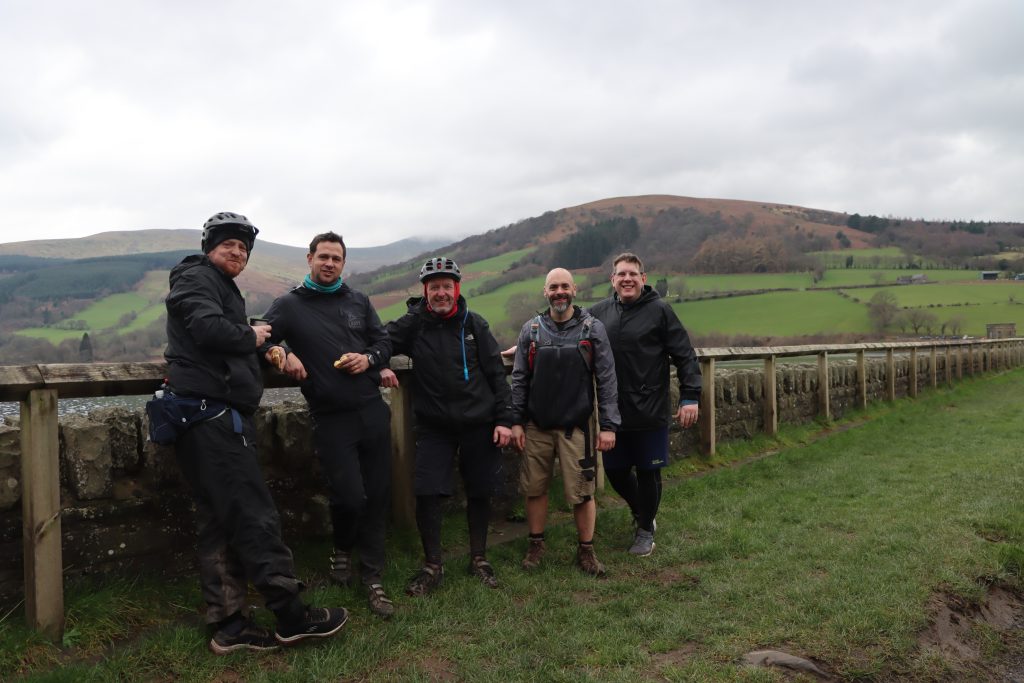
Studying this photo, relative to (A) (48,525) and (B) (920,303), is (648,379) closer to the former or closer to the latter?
(A) (48,525)

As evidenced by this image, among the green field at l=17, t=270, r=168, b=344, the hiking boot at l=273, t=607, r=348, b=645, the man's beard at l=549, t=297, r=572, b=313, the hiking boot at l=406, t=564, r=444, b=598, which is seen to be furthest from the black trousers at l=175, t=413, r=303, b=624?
the green field at l=17, t=270, r=168, b=344

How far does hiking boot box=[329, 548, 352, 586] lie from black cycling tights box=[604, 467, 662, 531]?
79.7 inches

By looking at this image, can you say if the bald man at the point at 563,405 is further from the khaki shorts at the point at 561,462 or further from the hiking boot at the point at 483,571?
the hiking boot at the point at 483,571

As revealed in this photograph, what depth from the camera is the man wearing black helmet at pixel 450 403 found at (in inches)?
156

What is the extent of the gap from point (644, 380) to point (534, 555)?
143 cm

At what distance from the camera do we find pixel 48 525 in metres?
2.93

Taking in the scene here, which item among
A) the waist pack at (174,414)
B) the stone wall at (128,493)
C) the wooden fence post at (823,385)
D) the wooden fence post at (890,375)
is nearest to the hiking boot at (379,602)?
the stone wall at (128,493)

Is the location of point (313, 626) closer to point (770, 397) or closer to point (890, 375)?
point (770, 397)

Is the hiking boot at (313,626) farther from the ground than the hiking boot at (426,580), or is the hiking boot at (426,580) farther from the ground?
the hiking boot at (313,626)

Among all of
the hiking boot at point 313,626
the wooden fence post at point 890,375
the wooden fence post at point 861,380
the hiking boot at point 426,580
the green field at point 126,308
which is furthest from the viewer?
the green field at point 126,308

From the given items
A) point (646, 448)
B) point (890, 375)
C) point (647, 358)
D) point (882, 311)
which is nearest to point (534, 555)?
point (646, 448)

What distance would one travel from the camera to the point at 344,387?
3.55m

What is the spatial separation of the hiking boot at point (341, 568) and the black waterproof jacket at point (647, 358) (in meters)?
2.07

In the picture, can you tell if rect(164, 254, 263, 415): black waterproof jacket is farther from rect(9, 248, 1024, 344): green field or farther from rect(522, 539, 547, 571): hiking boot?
rect(9, 248, 1024, 344): green field
